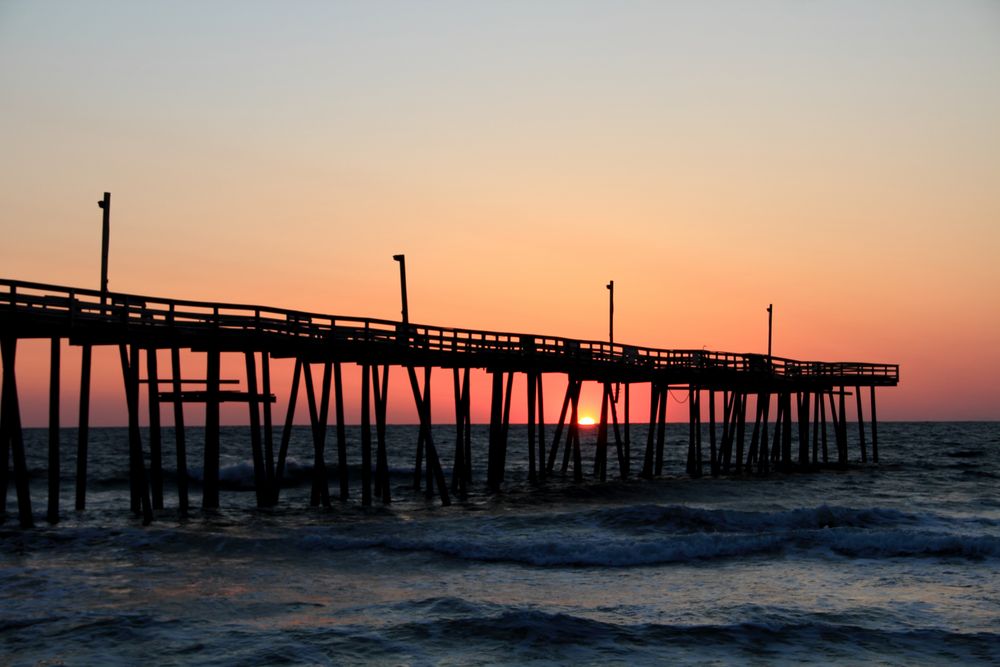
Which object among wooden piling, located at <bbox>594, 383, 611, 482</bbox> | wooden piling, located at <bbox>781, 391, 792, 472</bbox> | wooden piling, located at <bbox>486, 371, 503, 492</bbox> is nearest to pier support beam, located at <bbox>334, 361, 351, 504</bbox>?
wooden piling, located at <bbox>486, 371, 503, 492</bbox>

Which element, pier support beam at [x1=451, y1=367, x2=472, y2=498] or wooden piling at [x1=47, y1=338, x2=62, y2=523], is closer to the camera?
wooden piling at [x1=47, y1=338, x2=62, y2=523]

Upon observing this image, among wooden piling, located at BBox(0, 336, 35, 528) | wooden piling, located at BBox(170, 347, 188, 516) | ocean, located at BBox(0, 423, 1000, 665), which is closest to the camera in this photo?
ocean, located at BBox(0, 423, 1000, 665)

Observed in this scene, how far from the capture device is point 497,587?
20703mm

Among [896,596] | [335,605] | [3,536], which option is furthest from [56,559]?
[896,596]

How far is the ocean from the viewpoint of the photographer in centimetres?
1600

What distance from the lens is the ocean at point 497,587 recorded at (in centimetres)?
1600

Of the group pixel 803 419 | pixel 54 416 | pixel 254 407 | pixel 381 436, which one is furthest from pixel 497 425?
pixel 803 419

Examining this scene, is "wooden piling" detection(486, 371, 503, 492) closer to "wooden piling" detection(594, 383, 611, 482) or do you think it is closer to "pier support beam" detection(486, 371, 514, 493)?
"pier support beam" detection(486, 371, 514, 493)

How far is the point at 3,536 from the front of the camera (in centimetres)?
2392

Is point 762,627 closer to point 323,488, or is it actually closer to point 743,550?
point 743,550

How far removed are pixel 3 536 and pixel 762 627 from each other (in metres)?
16.3

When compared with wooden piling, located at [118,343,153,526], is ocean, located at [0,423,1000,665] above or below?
below

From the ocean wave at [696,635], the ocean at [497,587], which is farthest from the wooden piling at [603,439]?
the ocean wave at [696,635]

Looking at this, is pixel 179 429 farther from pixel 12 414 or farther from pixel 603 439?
pixel 603 439
